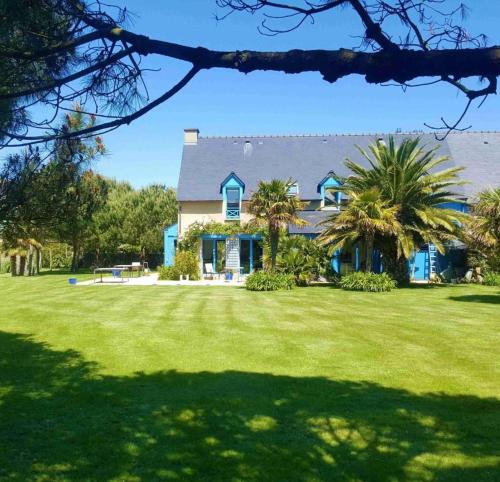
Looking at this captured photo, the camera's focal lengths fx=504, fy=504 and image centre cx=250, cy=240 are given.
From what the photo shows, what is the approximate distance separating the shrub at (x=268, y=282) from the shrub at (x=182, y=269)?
292 inches

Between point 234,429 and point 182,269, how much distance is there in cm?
2438

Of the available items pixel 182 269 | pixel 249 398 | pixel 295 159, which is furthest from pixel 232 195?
pixel 249 398

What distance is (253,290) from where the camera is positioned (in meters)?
23.5

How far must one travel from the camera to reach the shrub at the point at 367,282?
23.2m

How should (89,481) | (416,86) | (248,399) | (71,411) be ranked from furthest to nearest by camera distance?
(248,399)
(71,411)
(89,481)
(416,86)

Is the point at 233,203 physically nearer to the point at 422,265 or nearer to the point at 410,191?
the point at 410,191

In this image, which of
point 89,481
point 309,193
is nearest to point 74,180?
point 89,481

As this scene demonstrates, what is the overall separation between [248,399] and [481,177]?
30677mm

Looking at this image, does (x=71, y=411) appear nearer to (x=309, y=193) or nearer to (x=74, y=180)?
(x=74, y=180)

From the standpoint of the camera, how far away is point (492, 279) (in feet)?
89.1

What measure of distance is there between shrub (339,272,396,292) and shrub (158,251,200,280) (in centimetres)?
1005

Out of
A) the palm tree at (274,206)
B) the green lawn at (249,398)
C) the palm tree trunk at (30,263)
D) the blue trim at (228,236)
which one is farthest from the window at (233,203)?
the green lawn at (249,398)

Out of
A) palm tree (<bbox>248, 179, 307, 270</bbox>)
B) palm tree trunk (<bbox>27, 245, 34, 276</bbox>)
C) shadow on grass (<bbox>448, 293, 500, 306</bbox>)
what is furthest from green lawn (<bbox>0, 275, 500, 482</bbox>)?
palm tree trunk (<bbox>27, 245, 34, 276</bbox>)

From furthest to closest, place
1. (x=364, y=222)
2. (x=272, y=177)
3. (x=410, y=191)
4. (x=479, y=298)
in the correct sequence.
A: (x=272, y=177), (x=410, y=191), (x=364, y=222), (x=479, y=298)
